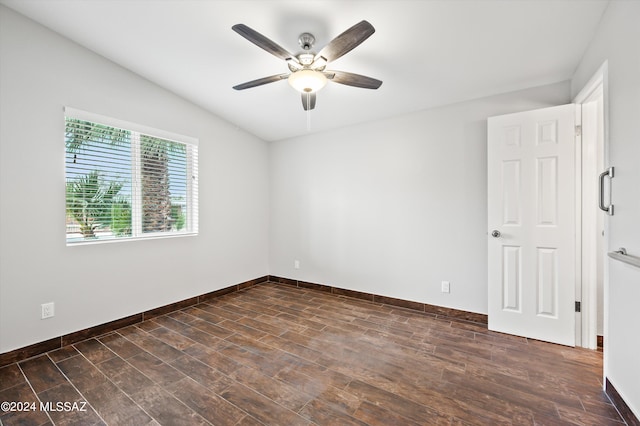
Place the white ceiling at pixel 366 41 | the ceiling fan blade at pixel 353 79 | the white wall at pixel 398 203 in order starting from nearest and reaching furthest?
the white ceiling at pixel 366 41
the ceiling fan blade at pixel 353 79
the white wall at pixel 398 203

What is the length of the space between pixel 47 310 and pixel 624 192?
426cm

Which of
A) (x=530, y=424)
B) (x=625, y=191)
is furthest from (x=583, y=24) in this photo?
(x=530, y=424)

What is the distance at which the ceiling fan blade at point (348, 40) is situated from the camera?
61.2 inches

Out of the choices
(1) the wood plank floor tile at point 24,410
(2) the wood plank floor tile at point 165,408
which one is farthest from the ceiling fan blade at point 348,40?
(1) the wood plank floor tile at point 24,410

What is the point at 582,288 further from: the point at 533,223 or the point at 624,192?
the point at 624,192

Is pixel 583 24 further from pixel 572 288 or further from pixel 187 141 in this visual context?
pixel 187 141

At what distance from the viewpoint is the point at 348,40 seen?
1668 mm

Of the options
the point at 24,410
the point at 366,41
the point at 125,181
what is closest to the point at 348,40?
the point at 366,41

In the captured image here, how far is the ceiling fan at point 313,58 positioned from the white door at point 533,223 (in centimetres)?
153

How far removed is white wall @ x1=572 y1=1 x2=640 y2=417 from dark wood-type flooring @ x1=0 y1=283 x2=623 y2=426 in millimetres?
309

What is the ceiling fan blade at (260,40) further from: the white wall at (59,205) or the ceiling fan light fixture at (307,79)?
the white wall at (59,205)

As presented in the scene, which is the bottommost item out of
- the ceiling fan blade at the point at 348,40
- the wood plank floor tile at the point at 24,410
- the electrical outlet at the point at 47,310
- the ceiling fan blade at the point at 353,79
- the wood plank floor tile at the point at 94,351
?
the wood plank floor tile at the point at 24,410

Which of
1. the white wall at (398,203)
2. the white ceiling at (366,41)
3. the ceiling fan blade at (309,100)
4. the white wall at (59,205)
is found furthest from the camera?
the white wall at (398,203)

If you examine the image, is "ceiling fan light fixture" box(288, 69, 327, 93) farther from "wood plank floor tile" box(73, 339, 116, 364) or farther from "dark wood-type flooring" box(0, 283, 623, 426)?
"wood plank floor tile" box(73, 339, 116, 364)
